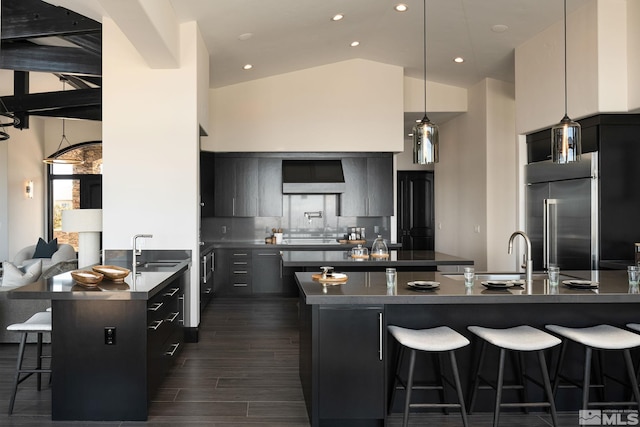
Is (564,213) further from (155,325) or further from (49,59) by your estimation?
(49,59)

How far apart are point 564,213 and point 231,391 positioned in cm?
392

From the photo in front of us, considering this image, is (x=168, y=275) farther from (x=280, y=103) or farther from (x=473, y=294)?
(x=280, y=103)

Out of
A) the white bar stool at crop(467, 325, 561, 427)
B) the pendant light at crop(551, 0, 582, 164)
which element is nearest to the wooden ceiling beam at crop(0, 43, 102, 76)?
the pendant light at crop(551, 0, 582, 164)

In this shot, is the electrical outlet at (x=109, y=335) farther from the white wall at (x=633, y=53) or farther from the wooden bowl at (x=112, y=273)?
the white wall at (x=633, y=53)

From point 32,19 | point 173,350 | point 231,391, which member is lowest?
point 231,391

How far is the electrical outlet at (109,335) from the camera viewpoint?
3348 mm

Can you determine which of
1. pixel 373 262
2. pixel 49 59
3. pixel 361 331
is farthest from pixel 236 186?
pixel 361 331

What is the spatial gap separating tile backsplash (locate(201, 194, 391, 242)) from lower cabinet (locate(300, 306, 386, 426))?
563cm

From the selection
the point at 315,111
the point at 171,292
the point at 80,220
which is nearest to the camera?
the point at 171,292

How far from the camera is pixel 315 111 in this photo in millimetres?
8188

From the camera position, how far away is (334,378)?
3.16m

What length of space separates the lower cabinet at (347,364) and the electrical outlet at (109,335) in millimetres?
1282

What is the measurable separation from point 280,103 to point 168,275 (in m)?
4.69

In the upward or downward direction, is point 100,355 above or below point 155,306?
below
